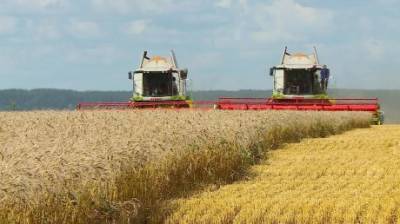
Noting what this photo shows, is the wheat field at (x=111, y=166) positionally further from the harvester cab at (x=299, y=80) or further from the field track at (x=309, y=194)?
the harvester cab at (x=299, y=80)

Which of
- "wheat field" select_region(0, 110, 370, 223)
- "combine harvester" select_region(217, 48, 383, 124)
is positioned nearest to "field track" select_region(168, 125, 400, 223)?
"wheat field" select_region(0, 110, 370, 223)

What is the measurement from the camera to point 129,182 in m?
8.63

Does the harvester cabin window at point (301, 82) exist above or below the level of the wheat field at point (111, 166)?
above

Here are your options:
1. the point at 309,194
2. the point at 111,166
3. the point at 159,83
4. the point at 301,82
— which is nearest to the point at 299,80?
the point at 301,82

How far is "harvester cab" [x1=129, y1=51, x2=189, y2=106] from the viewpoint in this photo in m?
29.0

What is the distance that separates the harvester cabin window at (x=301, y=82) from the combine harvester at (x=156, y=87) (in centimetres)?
400

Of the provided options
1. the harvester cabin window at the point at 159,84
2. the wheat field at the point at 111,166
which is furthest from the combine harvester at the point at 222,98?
the wheat field at the point at 111,166

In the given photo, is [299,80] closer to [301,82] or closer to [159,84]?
[301,82]

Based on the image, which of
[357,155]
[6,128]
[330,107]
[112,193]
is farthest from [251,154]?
[330,107]

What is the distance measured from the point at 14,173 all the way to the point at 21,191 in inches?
14.1

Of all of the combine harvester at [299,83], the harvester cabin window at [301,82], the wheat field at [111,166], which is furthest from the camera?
the harvester cabin window at [301,82]

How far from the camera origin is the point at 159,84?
29375mm

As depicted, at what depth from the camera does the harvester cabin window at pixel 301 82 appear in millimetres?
29250

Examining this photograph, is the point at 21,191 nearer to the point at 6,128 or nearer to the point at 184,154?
the point at 184,154
